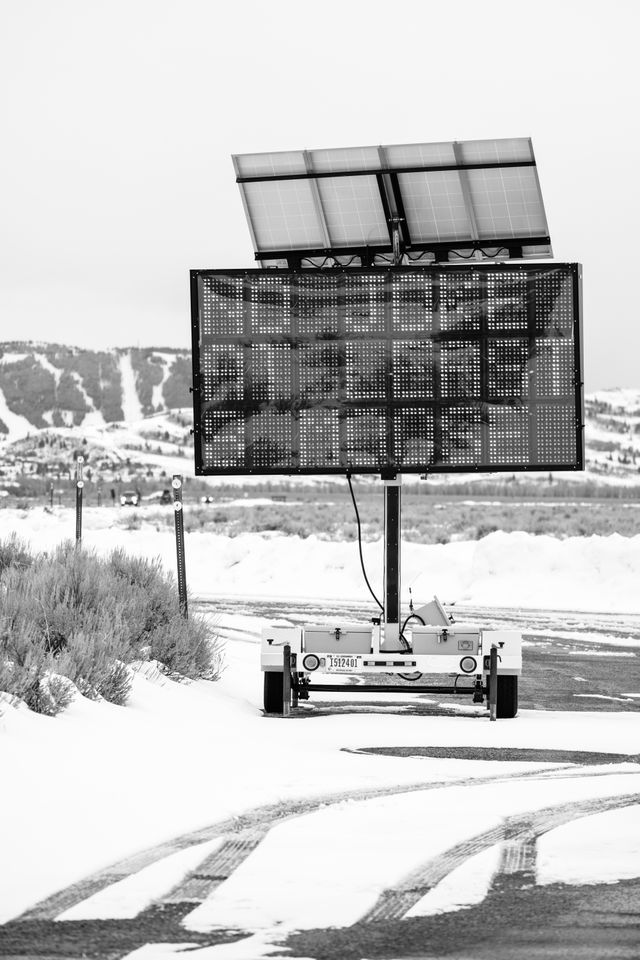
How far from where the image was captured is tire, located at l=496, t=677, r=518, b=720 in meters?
12.1

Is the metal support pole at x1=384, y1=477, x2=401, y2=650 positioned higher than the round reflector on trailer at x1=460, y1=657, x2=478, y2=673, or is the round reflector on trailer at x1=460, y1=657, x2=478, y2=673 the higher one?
the metal support pole at x1=384, y1=477, x2=401, y2=650

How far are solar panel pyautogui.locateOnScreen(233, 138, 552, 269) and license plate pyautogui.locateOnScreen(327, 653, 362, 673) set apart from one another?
12.1 ft

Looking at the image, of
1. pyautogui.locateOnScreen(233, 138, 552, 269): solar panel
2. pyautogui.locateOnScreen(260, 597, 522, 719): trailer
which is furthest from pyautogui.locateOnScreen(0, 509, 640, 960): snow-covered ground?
pyautogui.locateOnScreen(233, 138, 552, 269): solar panel

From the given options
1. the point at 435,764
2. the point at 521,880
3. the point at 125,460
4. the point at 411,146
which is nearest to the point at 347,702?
the point at 435,764

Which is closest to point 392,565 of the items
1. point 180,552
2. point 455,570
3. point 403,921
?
point 180,552

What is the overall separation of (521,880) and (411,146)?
8479mm

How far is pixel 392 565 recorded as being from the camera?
40.7 ft

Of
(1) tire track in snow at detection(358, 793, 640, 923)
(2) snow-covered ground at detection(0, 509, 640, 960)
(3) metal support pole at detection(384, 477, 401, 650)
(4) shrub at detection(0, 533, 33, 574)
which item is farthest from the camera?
(4) shrub at detection(0, 533, 33, 574)

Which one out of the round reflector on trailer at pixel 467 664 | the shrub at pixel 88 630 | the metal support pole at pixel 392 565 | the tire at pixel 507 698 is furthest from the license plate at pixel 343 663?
the shrub at pixel 88 630

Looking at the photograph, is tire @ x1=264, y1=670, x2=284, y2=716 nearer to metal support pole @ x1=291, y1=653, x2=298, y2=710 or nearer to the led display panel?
metal support pole @ x1=291, y1=653, x2=298, y2=710

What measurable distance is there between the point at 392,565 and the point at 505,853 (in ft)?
19.2

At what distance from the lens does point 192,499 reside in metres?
86.3

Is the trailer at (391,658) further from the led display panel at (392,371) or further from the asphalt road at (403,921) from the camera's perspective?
the asphalt road at (403,921)

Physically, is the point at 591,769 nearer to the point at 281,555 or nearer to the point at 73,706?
the point at 73,706
